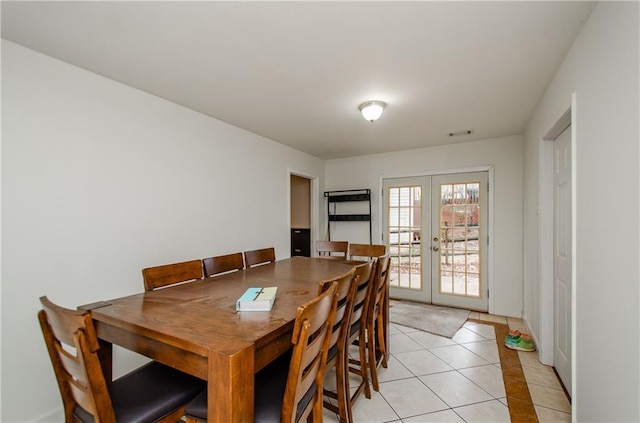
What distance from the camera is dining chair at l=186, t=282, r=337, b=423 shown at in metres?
1.05

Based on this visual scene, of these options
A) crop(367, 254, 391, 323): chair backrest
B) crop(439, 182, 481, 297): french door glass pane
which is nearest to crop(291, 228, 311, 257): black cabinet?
crop(439, 182, 481, 297): french door glass pane

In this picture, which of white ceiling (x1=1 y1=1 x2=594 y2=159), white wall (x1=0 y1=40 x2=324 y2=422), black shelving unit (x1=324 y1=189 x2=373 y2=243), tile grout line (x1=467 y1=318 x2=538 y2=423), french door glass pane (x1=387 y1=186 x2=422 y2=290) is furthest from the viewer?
black shelving unit (x1=324 y1=189 x2=373 y2=243)

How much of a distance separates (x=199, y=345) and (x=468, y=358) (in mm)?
2658

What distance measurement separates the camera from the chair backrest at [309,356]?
1.04 m

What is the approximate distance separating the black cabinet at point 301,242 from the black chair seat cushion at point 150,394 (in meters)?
3.79

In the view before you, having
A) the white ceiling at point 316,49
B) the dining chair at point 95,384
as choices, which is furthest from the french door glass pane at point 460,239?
the dining chair at point 95,384

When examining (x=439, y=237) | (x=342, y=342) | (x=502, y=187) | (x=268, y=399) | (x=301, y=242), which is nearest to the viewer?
(x=268, y=399)

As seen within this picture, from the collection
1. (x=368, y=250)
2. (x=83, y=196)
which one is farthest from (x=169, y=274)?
(x=368, y=250)

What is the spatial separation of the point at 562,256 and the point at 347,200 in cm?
311

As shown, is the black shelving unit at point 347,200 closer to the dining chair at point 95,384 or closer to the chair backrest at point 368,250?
the chair backrest at point 368,250

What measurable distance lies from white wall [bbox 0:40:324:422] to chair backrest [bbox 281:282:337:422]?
72.2 inches

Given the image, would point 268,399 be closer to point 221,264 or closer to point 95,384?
point 95,384

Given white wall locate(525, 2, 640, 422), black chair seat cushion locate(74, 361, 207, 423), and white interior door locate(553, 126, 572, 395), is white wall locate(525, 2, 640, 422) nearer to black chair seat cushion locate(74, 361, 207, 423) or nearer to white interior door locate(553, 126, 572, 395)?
white interior door locate(553, 126, 572, 395)

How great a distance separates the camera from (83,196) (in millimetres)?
2078
